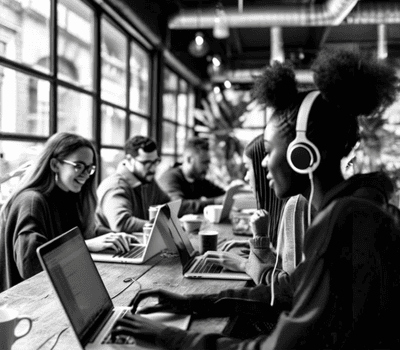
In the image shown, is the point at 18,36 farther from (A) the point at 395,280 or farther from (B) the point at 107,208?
(A) the point at 395,280

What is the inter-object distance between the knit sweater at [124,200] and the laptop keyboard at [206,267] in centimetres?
94

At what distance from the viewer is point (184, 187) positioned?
15.3 feet

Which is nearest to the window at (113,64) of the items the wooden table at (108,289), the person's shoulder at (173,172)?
the person's shoulder at (173,172)

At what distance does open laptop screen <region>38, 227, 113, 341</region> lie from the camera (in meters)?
1.13

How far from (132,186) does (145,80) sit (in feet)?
11.7

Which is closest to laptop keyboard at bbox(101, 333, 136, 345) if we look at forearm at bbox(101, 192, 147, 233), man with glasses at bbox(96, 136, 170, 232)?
forearm at bbox(101, 192, 147, 233)

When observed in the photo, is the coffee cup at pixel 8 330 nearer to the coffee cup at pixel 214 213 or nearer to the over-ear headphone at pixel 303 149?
the over-ear headphone at pixel 303 149

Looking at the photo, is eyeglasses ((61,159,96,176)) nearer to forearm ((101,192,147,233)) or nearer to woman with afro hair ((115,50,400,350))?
forearm ((101,192,147,233))

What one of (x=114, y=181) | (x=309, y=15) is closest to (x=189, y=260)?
(x=114, y=181)

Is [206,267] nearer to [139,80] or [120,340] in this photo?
[120,340]

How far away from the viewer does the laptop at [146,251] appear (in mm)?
2103

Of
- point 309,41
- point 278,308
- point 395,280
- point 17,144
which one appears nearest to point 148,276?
point 278,308

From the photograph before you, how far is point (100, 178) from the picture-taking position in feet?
16.0

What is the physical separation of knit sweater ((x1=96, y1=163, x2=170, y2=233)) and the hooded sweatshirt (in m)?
2.03
